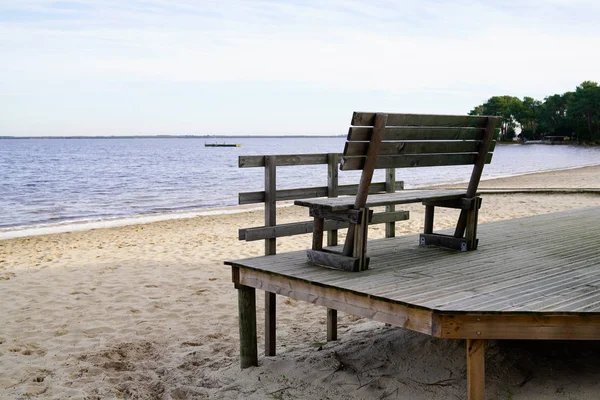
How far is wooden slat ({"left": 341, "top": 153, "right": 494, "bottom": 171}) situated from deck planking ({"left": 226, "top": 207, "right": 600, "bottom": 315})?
763 mm

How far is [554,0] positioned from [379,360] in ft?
63.4

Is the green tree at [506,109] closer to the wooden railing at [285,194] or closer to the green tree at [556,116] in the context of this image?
the green tree at [556,116]

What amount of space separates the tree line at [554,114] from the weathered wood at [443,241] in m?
112

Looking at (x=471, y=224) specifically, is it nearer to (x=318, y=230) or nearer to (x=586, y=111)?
(x=318, y=230)

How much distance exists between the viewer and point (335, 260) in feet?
14.8

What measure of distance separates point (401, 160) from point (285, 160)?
3.39 feet

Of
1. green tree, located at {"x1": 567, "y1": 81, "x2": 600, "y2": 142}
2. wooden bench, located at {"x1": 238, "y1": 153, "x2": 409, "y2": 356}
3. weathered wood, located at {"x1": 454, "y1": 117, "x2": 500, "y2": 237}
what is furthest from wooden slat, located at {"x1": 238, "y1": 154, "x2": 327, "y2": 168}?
green tree, located at {"x1": 567, "y1": 81, "x2": 600, "y2": 142}

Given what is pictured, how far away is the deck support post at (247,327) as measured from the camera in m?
4.73

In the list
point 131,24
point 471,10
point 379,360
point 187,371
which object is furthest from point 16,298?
point 131,24

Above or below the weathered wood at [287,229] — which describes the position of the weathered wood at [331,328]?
below

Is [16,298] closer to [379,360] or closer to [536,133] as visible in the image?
[379,360]

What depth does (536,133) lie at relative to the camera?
138875 mm

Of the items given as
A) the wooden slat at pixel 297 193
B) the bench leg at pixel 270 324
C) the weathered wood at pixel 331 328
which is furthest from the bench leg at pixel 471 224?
the bench leg at pixel 270 324

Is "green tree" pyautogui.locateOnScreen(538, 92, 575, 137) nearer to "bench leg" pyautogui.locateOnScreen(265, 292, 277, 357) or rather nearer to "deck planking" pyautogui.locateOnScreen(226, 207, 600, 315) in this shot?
"deck planking" pyautogui.locateOnScreen(226, 207, 600, 315)
